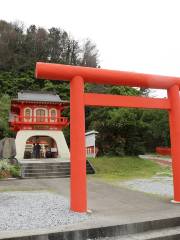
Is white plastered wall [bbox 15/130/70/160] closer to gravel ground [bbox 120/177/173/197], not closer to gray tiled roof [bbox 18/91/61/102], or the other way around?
gray tiled roof [bbox 18/91/61/102]

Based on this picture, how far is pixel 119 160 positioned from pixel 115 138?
269 centimetres

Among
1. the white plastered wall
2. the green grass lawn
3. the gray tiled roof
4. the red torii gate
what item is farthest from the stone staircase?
the red torii gate

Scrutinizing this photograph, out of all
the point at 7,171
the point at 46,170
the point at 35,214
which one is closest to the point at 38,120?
the point at 46,170

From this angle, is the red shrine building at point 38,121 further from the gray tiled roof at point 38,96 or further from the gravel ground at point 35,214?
the gravel ground at point 35,214

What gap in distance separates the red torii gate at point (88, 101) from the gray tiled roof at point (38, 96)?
17578mm

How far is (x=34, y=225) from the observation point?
5.34 m

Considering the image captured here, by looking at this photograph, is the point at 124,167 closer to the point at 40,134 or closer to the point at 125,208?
the point at 40,134

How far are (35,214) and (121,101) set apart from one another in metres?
3.02

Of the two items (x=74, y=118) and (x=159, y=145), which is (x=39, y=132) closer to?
(x=74, y=118)

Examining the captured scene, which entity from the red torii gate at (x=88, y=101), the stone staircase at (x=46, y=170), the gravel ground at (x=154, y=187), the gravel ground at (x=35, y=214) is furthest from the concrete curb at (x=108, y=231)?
the stone staircase at (x=46, y=170)

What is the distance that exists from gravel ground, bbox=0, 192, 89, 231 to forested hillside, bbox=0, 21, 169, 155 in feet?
46.5

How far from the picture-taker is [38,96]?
26141 mm

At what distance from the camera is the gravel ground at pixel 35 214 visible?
5404mm

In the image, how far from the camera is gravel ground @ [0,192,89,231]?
540 cm
